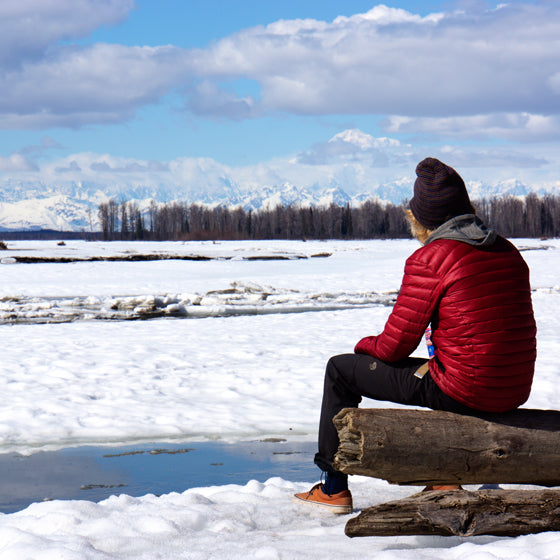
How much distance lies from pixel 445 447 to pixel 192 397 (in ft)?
13.6

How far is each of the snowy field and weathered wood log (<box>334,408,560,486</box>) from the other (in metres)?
0.32

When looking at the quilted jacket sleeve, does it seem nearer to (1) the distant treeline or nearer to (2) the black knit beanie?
(2) the black knit beanie

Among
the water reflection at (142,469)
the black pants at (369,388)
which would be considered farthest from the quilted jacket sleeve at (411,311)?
the water reflection at (142,469)

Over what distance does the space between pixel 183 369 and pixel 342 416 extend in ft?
17.5

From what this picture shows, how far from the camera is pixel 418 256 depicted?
3162 mm

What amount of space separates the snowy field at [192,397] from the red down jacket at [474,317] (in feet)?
2.28

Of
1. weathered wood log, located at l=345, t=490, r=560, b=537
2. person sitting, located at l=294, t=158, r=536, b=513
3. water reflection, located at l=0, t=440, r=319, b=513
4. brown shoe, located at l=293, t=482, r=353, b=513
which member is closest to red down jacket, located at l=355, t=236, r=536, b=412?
person sitting, located at l=294, t=158, r=536, b=513

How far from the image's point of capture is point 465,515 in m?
3.04

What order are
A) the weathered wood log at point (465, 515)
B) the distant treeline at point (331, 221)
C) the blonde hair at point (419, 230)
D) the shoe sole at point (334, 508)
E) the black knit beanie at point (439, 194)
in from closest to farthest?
the weathered wood log at point (465, 515) → the black knit beanie at point (439, 194) → the blonde hair at point (419, 230) → the shoe sole at point (334, 508) → the distant treeline at point (331, 221)

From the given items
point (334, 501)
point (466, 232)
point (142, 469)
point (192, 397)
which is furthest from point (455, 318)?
point (192, 397)

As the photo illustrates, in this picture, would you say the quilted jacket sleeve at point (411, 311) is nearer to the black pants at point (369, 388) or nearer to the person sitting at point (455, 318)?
the person sitting at point (455, 318)

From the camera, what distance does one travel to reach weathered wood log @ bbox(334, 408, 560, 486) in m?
3.15

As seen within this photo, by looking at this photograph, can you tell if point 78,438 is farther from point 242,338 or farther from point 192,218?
point 192,218

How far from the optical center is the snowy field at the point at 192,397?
3160mm
